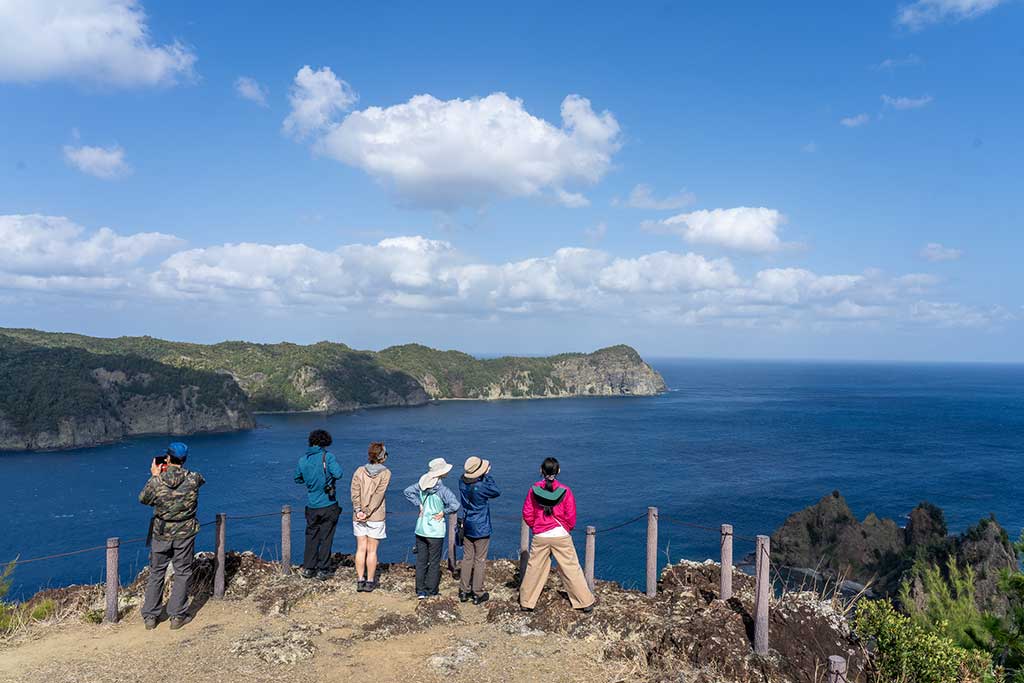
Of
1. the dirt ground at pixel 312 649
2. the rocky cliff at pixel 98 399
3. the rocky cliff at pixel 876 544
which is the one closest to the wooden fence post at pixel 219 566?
the dirt ground at pixel 312 649

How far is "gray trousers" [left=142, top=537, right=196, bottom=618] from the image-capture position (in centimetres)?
834

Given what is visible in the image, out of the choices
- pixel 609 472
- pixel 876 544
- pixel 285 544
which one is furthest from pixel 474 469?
pixel 609 472

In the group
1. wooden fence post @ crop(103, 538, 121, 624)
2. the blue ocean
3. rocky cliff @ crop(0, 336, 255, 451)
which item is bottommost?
the blue ocean

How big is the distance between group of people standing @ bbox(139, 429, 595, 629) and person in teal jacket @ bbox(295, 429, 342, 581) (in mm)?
18

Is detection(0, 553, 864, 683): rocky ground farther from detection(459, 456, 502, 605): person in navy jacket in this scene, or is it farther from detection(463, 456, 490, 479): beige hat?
detection(463, 456, 490, 479): beige hat

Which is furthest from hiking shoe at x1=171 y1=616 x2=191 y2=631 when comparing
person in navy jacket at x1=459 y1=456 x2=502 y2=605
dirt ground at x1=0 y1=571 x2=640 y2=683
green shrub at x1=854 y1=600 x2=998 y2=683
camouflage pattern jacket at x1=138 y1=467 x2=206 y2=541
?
green shrub at x1=854 y1=600 x2=998 y2=683

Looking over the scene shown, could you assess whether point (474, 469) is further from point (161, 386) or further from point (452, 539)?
point (161, 386)

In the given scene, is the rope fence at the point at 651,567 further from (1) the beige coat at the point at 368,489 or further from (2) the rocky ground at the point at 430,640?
(1) the beige coat at the point at 368,489

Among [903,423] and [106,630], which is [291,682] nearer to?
[106,630]

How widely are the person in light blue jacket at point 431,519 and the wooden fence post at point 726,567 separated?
13.7 feet

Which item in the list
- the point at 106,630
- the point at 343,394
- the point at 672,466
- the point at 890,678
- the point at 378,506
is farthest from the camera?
the point at 343,394

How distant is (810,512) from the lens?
4794 centimetres

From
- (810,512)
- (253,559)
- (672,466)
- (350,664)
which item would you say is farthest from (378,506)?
(672,466)

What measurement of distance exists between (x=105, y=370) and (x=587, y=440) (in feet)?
324
